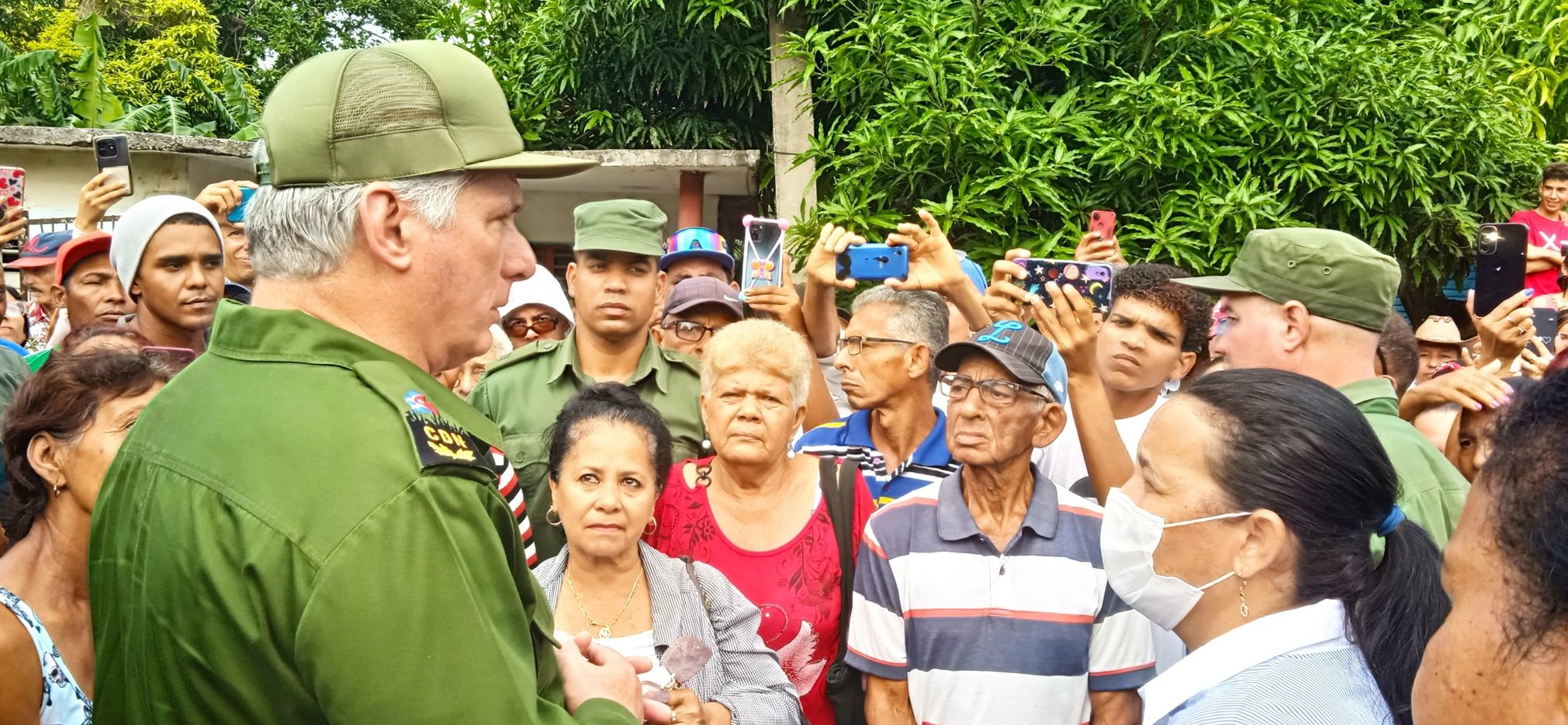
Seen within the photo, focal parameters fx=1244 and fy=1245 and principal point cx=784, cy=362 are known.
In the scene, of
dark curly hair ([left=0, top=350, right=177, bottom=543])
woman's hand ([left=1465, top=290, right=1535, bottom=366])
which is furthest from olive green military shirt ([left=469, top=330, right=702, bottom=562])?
woman's hand ([left=1465, top=290, right=1535, bottom=366])

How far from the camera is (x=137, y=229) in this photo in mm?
4258

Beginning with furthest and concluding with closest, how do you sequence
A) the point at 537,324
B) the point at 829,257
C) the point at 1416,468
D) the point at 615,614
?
1. the point at 537,324
2. the point at 829,257
3. the point at 615,614
4. the point at 1416,468

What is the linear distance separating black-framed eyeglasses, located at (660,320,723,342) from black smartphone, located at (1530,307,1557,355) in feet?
10.9

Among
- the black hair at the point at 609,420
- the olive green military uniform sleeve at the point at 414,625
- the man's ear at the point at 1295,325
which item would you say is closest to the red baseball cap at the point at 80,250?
the black hair at the point at 609,420

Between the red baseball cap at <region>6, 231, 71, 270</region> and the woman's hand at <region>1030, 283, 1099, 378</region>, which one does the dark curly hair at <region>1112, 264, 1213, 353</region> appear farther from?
the red baseball cap at <region>6, 231, 71, 270</region>

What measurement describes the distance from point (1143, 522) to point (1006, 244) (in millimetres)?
5838

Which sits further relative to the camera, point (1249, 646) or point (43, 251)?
point (43, 251)

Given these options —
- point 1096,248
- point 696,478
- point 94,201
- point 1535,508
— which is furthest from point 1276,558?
point 94,201

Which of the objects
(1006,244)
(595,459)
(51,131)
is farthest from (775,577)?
(51,131)

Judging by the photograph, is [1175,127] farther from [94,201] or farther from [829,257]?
[94,201]

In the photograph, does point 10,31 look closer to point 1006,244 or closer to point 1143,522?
point 1006,244

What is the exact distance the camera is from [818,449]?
14.0 feet

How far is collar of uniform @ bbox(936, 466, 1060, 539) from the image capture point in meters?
3.38

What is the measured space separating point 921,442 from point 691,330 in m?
1.27
